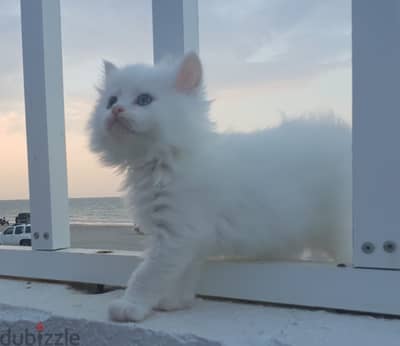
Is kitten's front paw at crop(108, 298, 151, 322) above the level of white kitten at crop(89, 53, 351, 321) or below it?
below

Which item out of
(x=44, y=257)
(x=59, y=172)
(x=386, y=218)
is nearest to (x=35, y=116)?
(x=59, y=172)

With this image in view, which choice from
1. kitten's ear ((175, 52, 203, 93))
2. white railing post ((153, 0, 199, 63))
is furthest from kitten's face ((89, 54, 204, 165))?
white railing post ((153, 0, 199, 63))

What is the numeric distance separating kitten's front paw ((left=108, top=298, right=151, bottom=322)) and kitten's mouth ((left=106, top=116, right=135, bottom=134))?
0.35 m

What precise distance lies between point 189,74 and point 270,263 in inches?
17.9

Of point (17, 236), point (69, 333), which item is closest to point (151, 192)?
point (69, 333)

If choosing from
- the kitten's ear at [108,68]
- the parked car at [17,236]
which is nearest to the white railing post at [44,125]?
the kitten's ear at [108,68]

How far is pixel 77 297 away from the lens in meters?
1.04

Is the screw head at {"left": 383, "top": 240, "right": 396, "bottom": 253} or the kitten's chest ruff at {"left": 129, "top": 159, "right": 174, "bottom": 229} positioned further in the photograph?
the kitten's chest ruff at {"left": 129, "top": 159, "right": 174, "bottom": 229}

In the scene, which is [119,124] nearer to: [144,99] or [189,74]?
[144,99]

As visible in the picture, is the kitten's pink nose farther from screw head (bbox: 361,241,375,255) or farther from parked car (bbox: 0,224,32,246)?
parked car (bbox: 0,224,32,246)

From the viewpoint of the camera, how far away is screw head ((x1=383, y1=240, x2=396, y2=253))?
77 centimetres

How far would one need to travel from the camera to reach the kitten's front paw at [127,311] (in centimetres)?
81

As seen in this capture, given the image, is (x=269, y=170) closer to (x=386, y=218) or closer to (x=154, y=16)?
(x=386, y=218)
